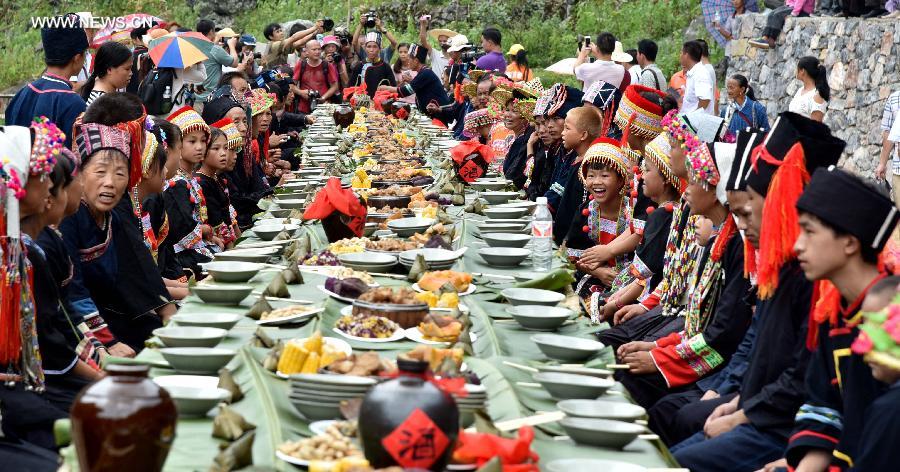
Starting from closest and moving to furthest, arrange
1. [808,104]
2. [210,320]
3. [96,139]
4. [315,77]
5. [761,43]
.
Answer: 1. [210,320]
2. [96,139]
3. [808,104]
4. [761,43]
5. [315,77]

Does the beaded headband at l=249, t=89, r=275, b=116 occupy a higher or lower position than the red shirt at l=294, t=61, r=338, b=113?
higher

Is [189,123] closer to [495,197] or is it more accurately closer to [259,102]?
[495,197]

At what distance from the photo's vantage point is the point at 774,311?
141 inches

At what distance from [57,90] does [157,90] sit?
11.3ft

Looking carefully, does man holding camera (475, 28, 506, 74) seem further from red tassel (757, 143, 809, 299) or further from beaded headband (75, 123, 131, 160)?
red tassel (757, 143, 809, 299)

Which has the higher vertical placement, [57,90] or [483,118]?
[57,90]

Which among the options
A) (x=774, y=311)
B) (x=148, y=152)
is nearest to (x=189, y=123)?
(x=148, y=152)

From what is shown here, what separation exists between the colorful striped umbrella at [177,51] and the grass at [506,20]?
927 cm

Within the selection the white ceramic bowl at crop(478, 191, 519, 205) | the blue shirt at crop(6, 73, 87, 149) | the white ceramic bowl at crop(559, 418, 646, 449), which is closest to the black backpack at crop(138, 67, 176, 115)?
the blue shirt at crop(6, 73, 87, 149)

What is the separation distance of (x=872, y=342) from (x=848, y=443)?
0.61 m

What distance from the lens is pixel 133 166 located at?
15.9 feet

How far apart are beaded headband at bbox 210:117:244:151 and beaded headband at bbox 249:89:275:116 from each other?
187cm

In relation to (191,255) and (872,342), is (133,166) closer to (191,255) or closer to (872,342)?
(191,255)

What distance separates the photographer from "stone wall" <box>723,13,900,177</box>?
36.6ft
